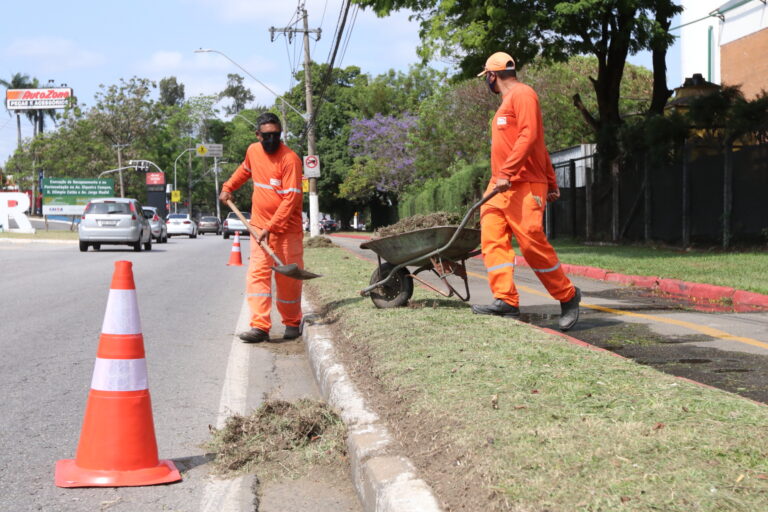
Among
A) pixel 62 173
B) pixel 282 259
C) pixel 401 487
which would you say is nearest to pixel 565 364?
pixel 401 487

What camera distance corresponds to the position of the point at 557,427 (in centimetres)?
346

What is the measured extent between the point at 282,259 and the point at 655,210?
13114 mm

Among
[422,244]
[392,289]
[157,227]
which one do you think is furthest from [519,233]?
[157,227]

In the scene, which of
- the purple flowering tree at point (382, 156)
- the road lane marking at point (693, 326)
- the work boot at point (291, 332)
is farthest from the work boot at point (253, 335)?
the purple flowering tree at point (382, 156)

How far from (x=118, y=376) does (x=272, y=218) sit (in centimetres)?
359

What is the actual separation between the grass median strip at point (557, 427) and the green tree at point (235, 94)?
11721 cm

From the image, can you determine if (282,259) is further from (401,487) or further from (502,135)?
(401,487)

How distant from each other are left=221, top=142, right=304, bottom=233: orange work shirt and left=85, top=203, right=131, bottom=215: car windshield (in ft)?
62.5

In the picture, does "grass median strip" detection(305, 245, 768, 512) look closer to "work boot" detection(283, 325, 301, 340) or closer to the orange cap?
"work boot" detection(283, 325, 301, 340)

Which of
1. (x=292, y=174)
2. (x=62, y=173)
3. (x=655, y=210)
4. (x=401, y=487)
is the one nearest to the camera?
(x=401, y=487)

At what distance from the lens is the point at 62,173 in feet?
240

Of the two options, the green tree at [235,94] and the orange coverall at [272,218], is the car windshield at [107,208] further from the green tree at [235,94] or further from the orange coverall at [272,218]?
the green tree at [235,94]

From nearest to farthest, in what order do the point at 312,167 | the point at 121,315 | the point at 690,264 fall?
the point at 121,315, the point at 690,264, the point at 312,167

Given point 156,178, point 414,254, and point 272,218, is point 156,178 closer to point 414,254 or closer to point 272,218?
point 272,218
